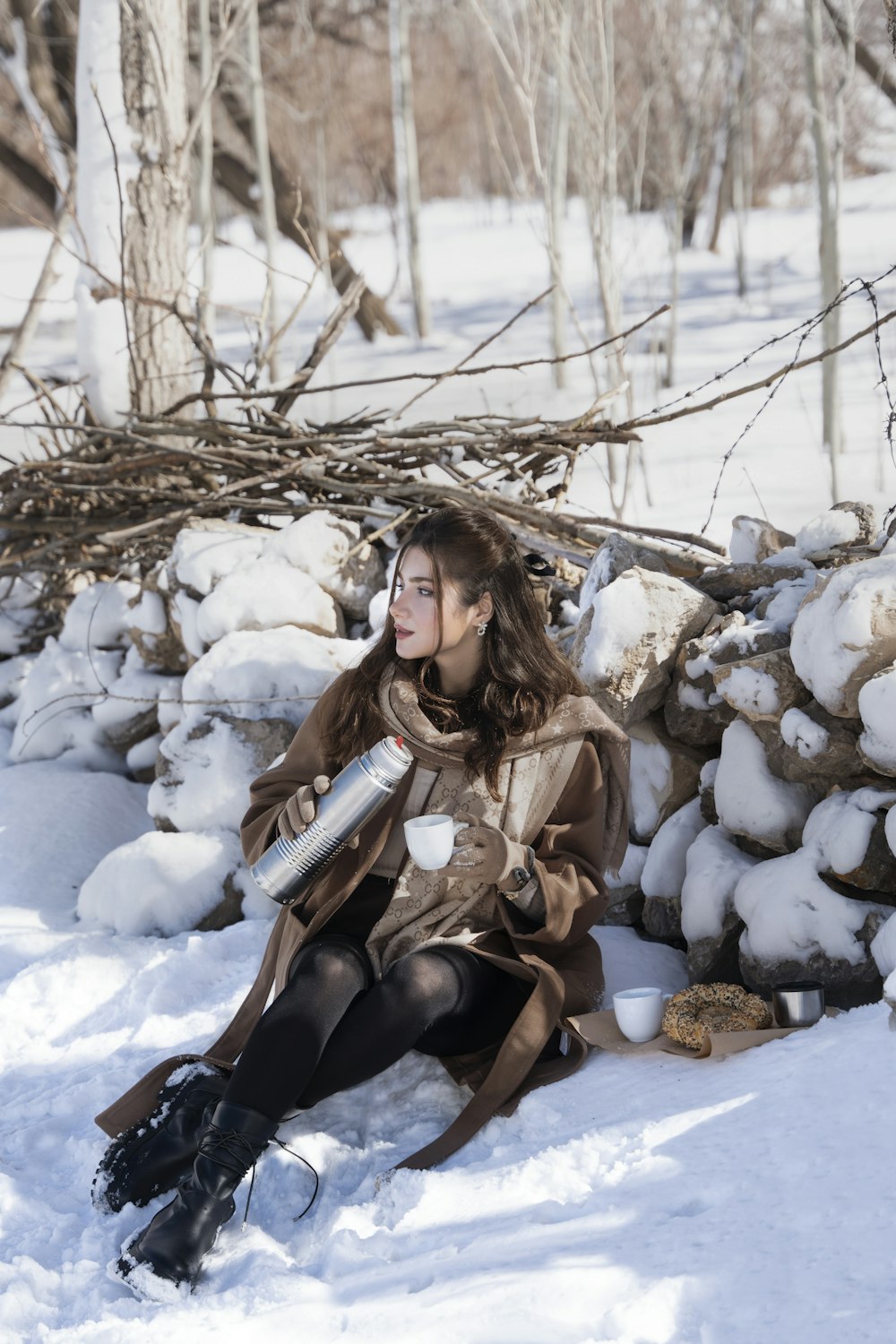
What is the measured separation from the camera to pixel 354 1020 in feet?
7.19

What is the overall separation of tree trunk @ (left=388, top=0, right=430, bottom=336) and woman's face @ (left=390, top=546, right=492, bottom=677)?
8.62 m

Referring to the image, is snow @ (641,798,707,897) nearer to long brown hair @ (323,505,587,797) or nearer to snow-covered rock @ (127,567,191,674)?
long brown hair @ (323,505,587,797)

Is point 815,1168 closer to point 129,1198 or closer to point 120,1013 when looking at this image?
point 129,1198

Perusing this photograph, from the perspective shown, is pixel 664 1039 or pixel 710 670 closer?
pixel 664 1039

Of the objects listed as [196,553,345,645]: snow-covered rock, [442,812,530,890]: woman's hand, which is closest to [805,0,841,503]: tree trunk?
[196,553,345,645]: snow-covered rock

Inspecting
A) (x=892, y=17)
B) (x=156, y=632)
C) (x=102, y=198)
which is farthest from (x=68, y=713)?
(x=892, y=17)

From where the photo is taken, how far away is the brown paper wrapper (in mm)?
2174

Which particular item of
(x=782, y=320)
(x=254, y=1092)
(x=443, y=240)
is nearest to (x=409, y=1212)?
(x=254, y=1092)

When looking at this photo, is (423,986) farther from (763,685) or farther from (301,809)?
(763,685)

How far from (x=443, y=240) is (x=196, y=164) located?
5.97m

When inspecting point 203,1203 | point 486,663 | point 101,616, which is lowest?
point 203,1203

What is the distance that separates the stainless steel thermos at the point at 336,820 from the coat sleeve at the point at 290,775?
0.12 metres

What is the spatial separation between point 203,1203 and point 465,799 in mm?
863

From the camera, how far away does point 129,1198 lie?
2.10m
